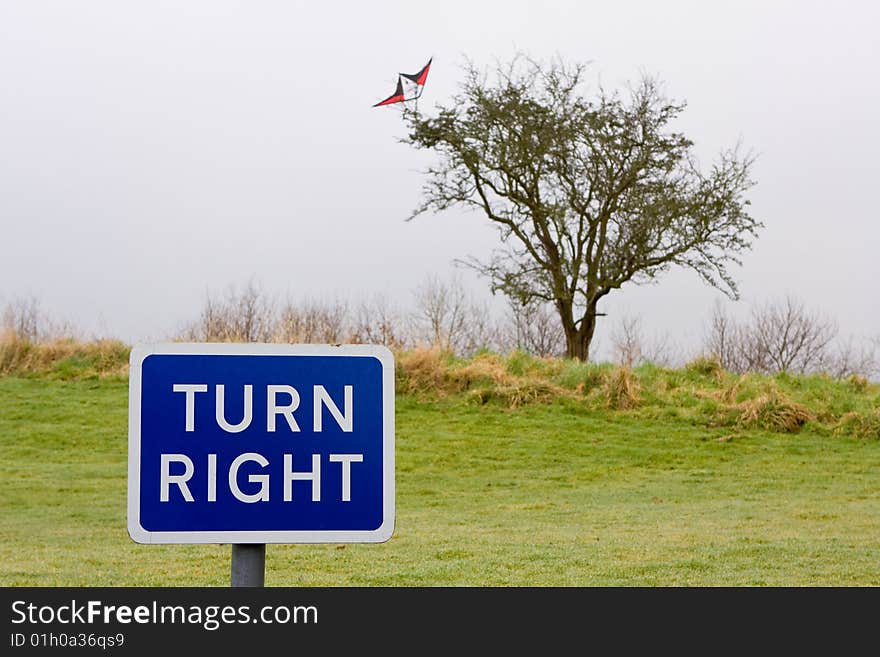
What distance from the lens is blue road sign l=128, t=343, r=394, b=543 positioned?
5.23 ft

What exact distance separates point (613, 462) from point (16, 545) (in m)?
8.53

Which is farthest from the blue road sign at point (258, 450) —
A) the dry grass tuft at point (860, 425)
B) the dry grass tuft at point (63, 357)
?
the dry grass tuft at point (63, 357)

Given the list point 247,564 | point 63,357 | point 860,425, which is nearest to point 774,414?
point 860,425

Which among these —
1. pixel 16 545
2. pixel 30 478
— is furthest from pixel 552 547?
pixel 30 478

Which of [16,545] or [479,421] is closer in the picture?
[16,545]

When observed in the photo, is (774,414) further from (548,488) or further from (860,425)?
(548,488)

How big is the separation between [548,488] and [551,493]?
0.38m

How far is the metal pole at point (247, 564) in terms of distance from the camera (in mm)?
1596

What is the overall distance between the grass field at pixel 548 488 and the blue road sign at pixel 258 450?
208 inches

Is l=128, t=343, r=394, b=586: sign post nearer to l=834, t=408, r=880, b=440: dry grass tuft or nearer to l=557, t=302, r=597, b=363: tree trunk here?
l=834, t=408, r=880, b=440: dry grass tuft

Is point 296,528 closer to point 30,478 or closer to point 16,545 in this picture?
point 16,545

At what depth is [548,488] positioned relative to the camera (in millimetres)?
13391

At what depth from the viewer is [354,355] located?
5.39 feet
